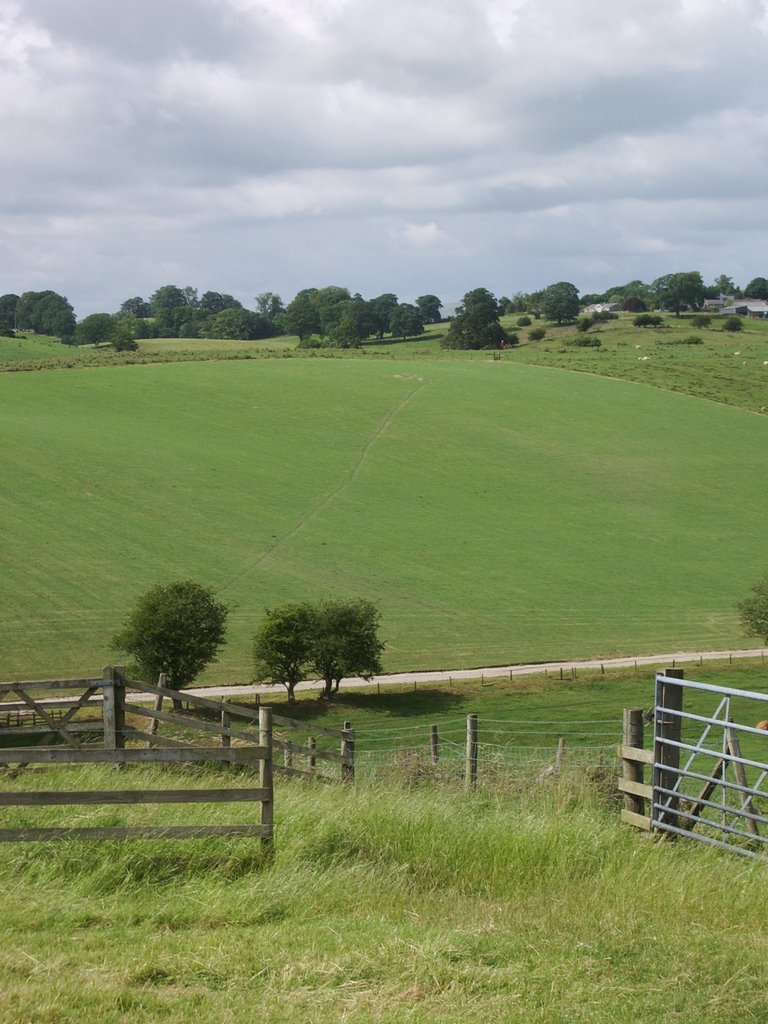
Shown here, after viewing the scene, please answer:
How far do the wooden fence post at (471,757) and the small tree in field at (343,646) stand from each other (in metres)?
25.8

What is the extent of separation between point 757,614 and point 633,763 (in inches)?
1598

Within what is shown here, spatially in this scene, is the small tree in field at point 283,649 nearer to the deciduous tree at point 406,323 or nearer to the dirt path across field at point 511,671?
the dirt path across field at point 511,671

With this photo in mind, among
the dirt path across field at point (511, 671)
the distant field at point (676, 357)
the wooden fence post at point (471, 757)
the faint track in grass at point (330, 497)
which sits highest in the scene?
the distant field at point (676, 357)

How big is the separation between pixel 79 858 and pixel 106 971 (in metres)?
2.00

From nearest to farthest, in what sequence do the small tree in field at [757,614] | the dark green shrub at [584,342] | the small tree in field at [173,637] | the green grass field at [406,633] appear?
the green grass field at [406,633] < the small tree in field at [173,637] < the small tree in field at [757,614] < the dark green shrub at [584,342]

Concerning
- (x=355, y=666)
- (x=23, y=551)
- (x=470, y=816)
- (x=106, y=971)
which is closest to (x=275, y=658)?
(x=355, y=666)

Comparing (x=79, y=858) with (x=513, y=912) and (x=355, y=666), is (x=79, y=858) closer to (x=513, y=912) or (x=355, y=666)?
(x=513, y=912)

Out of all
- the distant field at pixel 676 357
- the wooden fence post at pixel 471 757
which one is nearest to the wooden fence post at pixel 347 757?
the wooden fence post at pixel 471 757

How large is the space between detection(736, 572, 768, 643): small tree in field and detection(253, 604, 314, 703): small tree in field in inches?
779

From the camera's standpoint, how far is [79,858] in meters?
7.82

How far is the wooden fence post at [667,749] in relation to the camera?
10008mm

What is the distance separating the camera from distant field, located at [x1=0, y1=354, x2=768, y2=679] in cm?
4972

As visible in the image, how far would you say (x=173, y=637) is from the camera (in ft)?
135

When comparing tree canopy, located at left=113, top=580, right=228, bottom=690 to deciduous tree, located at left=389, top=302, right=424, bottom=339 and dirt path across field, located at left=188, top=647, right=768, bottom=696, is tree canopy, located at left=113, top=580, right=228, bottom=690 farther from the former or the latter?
deciduous tree, located at left=389, top=302, right=424, bottom=339
